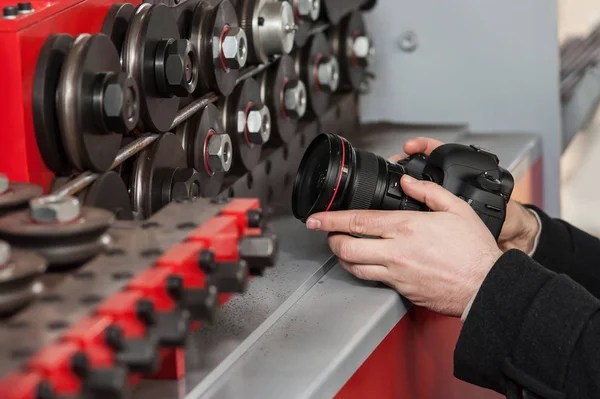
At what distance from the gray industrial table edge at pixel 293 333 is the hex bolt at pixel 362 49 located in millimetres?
499

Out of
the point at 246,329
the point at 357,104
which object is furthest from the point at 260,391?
the point at 357,104

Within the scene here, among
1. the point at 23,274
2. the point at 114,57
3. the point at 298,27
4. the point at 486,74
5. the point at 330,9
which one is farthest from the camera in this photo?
the point at 486,74

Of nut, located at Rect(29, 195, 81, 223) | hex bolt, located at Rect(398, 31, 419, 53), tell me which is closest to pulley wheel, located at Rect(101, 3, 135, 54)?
nut, located at Rect(29, 195, 81, 223)

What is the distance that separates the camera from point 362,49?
1693 millimetres

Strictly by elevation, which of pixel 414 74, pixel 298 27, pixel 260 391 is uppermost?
pixel 298 27

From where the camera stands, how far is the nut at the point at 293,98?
1442 millimetres

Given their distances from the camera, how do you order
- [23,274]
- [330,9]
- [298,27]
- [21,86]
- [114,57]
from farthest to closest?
[330,9], [298,27], [114,57], [21,86], [23,274]

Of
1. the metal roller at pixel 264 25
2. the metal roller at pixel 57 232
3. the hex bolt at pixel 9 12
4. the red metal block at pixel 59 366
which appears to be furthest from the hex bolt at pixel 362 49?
the red metal block at pixel 59 366

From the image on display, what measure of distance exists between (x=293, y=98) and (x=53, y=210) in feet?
2.60

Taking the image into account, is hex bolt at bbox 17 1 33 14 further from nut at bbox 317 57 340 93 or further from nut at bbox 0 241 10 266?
nut at bbox 317 57 340 93

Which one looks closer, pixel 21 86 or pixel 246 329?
pixel 21 86

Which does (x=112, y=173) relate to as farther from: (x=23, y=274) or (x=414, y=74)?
(x=414, y=74)

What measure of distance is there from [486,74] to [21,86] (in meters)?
1.19

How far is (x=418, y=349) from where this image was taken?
3.90 feet
